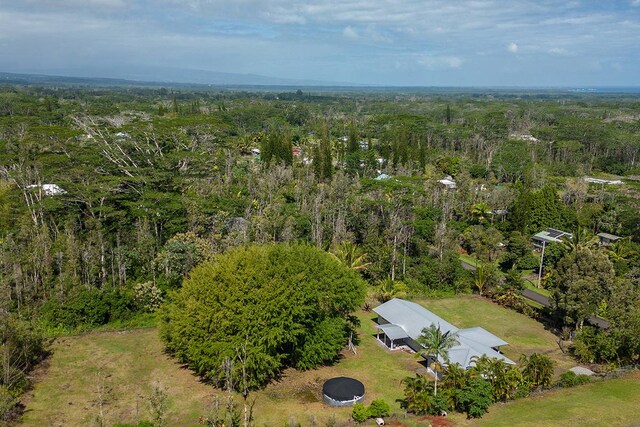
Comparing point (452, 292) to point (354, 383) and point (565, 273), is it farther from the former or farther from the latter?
point (354, 383)

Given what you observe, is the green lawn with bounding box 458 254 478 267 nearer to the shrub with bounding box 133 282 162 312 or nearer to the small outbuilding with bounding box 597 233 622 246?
the small outbuilding with bounding box 597 233 622 246

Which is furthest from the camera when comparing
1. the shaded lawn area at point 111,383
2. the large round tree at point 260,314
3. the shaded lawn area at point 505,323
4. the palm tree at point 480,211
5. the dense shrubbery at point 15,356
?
the palm tree at point 480,211

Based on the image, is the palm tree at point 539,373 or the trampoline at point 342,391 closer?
the trampoline at point 342,391

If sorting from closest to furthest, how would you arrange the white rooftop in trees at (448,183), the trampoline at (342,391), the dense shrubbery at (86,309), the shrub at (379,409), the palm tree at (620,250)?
the shrub at (379,409)
the trampoline at (342,391)
the dense shrubbery at (86,309)
the palm tree at (620,250)
the white rooftop in trees at (448,183)

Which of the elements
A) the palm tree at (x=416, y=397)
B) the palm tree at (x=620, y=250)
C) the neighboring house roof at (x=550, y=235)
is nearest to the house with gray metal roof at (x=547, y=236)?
the neighboring house roof at (x=550, y=235)

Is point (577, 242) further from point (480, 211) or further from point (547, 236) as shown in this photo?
point (480, 211)

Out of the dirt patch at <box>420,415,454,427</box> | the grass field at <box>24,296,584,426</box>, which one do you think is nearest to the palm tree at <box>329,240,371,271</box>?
the grass field at <box>24,296,584,426</box>

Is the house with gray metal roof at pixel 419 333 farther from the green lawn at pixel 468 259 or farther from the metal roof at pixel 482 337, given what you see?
the green lawn at pixel 468 259
